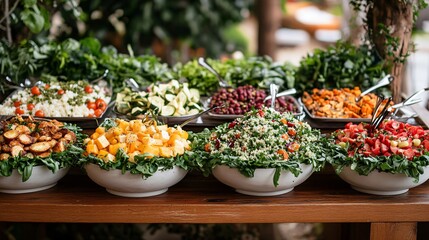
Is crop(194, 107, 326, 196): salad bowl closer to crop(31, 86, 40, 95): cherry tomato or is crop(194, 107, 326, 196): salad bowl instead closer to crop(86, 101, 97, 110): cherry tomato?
crop(86, 101, 97, 110): cherry tomato

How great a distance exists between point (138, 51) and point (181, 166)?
368 cm

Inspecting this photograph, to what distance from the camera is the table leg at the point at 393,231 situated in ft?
8.15

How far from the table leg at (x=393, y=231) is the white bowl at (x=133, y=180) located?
29.9 inches

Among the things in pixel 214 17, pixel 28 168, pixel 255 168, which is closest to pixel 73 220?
pixel 28 168

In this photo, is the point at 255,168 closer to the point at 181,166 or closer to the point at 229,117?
the point at 181,166

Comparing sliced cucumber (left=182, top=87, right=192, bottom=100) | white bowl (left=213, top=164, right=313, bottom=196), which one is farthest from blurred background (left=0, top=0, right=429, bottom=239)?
white bowl (left=213, top=164, right=313, bottom=196)

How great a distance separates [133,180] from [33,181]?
0.38 m

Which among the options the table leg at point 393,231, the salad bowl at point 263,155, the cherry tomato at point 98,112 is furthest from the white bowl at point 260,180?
the cherry tomato at point 98,112

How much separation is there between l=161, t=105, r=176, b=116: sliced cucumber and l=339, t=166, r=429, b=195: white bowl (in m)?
0.86

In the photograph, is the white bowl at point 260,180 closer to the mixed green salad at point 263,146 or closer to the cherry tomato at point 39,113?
the mixed green salad at point 263,146

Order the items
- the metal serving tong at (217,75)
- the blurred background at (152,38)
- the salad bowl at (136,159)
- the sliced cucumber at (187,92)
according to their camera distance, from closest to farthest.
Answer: the salad bowl at (136,159) → the sliced cucumber at (187,92) → the metal serving tong at (217,75) → the blurred background at (152,38)

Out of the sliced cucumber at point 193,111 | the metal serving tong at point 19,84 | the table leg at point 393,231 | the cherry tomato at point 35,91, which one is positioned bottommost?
the table leg at point 393,231

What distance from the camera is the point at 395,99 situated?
346 centimetres

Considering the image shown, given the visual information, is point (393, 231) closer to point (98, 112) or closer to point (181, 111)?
point (181, 111)
